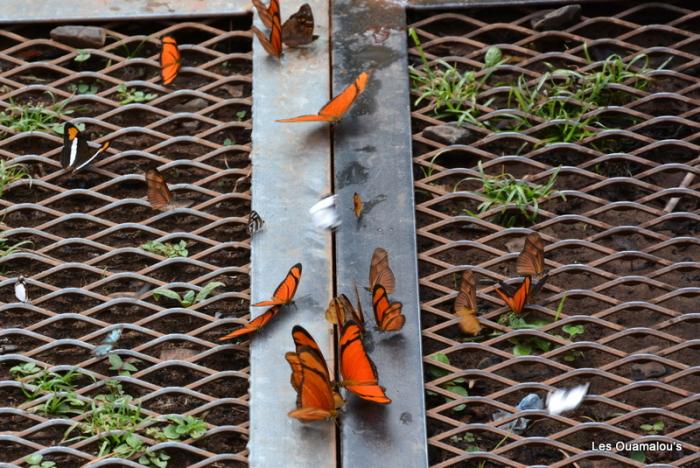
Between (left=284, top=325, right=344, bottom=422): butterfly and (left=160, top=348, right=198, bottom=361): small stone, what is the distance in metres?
0.37

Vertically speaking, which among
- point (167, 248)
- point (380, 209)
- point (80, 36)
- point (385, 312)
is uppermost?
point (80, 36)

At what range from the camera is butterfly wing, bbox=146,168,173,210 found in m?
3.11

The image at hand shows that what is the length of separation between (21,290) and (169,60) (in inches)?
36.4

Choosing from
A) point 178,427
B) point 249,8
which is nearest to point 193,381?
point 178,427

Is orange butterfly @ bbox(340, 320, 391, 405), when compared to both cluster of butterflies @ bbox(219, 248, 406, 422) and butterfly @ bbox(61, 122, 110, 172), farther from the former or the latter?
butterfly @ bbox(61, 122, 110, 172)

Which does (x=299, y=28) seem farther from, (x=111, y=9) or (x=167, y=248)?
(x=167, y=248)

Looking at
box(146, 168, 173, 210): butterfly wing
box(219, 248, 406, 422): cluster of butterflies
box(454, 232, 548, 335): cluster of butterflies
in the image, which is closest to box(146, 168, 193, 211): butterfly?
box(146, 168, 173, 210): butterfly wing

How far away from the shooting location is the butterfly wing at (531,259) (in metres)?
2.91

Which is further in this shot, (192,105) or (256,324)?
(192,105)

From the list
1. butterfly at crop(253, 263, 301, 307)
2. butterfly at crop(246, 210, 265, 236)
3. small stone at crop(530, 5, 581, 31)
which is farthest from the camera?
small stone at crop(530, 5, 581, 31)

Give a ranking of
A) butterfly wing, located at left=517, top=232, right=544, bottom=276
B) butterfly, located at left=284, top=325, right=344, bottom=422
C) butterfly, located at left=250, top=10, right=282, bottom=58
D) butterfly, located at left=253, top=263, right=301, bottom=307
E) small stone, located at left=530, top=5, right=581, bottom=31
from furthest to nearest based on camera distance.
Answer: small stone, located at left=530, top=5, right=581, bottom=31 → butterfly, located at left=250, top=10, right=282, bottom=58 → butterfly wing, located at left=517, top=232, right=544, bottom=276 → butterfly, located at left=253, top=263, right=301, bottom=307 → butterfly, located at left=284, top=325, right=344, bottom=422

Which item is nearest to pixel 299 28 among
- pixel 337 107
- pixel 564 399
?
pixel 337 107

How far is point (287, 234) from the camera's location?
299cm

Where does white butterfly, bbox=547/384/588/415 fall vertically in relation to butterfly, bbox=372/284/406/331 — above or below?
below
